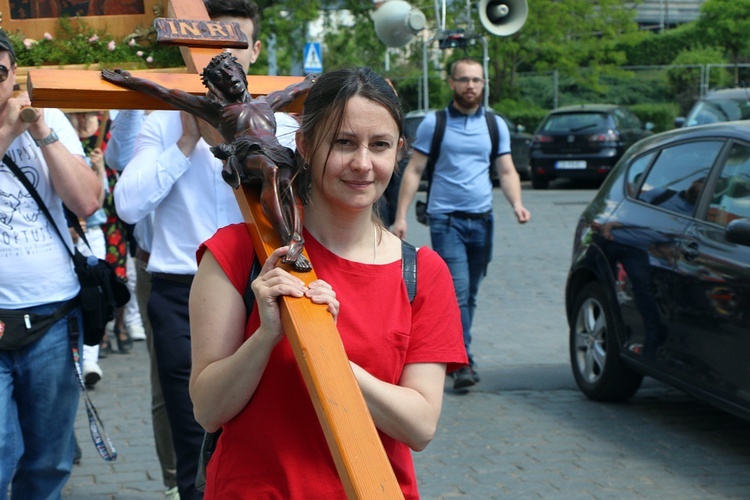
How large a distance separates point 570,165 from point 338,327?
2243 centimetres

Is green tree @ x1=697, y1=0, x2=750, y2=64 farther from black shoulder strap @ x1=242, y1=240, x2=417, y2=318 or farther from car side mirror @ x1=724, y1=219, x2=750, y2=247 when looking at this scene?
black shoulder strap @ x1=242, y1=240, x2=417, y2=318

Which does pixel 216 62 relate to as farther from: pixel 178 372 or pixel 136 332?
pixel 136 332

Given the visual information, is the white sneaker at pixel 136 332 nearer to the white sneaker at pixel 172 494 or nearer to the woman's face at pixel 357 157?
the white sneaker at pixel 172 494

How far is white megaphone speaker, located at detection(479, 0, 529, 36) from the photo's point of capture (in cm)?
1528

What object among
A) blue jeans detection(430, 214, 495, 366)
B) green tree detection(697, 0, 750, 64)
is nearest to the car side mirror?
blue jeans detection(430, 214, 495, 366)

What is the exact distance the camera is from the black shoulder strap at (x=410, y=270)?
2645mm

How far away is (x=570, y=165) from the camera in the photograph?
2445 centimetres

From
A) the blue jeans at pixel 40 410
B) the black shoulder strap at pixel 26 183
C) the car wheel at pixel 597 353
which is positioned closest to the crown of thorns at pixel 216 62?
the black shoulder strap at pixel 26 183

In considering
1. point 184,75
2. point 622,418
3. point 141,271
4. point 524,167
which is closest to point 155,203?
point 141,271

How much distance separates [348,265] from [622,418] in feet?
15.7

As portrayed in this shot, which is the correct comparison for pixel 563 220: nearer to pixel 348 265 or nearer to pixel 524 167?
pixel 524 167

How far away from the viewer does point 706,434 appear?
665cm

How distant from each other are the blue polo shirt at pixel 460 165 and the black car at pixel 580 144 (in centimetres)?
1665

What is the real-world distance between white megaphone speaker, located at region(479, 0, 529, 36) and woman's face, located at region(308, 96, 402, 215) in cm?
1304
